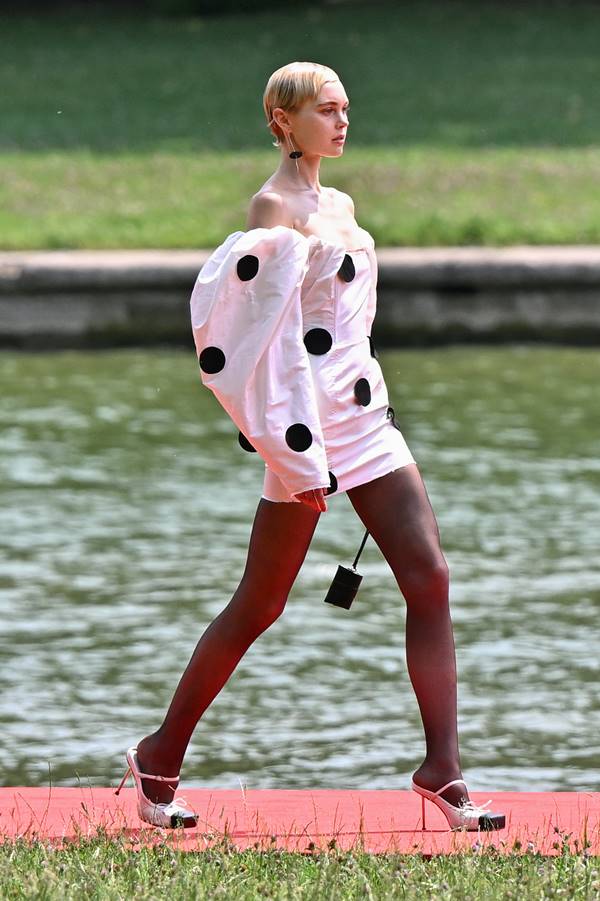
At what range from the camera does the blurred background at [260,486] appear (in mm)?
5551

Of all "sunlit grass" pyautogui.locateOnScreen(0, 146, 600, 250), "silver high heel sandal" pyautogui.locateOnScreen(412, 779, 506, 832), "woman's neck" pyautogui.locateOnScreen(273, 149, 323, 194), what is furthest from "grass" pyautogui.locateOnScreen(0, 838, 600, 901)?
"sunlit grass" pyautogui.locateOnScreen(0, 146, 600, 250)

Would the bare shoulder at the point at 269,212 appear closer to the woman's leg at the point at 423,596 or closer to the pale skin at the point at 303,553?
the pale skin at the point at 303,553

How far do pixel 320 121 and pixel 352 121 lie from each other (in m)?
15.0

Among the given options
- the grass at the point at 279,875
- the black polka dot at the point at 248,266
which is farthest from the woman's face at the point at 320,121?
the grass at the point at 279,875

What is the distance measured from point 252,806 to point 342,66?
19.0 meters

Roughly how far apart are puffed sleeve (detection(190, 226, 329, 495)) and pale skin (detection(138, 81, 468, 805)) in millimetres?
133

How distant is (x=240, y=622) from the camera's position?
4301mm

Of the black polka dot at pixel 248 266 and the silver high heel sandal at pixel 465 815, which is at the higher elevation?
the black polka dot at pixel 248 266

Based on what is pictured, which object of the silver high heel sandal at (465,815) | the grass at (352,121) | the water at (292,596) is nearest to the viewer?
the silver high heel sandal at (465,815)

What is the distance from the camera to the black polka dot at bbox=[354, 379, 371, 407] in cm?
419

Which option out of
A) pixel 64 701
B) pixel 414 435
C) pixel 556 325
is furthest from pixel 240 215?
pixel 64 701

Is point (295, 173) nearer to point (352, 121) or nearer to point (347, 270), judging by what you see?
point (347, 270)

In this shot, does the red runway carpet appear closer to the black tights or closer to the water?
the black tights

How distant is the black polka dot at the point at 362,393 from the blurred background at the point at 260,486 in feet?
4.11
